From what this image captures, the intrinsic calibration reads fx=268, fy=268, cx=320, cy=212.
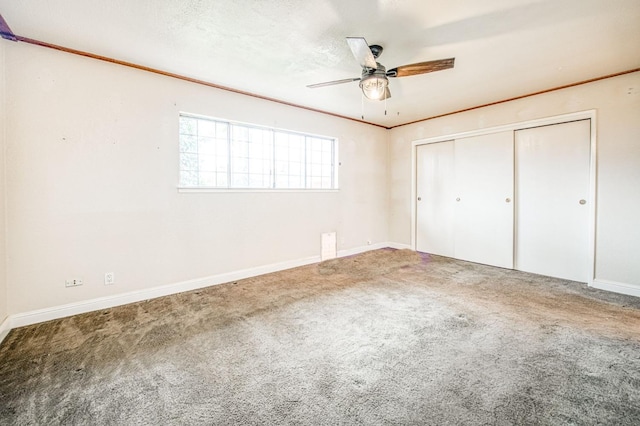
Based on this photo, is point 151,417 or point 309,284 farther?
point 309,284

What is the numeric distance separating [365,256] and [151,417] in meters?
3.99

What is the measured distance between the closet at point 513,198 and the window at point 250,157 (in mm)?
2053

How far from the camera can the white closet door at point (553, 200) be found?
3.52 metres

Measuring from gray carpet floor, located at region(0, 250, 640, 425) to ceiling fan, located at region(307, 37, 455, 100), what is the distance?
2.23 m

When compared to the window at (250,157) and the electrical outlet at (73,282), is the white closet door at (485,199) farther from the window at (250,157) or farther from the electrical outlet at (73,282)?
the electrical outlet at (73,282)

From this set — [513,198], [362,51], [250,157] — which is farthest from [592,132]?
[250,157]

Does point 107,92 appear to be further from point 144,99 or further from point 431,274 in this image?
point 431,274

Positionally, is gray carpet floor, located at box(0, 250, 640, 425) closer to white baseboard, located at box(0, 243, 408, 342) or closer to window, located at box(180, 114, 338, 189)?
white baseboard, located at box(0, 243, 408, 342)

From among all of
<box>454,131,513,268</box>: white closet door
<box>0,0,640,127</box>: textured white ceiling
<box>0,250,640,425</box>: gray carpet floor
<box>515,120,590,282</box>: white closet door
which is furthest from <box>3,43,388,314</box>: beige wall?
<box>515,120,590,282</box>: white closet door

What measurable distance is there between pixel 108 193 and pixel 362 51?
286 cm

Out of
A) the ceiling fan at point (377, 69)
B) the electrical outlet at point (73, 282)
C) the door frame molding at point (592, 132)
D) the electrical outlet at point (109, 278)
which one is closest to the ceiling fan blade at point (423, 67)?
the ceiling fan at point (377, 69)

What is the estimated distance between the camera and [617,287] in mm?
3223

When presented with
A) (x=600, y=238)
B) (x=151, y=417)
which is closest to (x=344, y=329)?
(x=151, y=417)

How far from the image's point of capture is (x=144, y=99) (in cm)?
300
